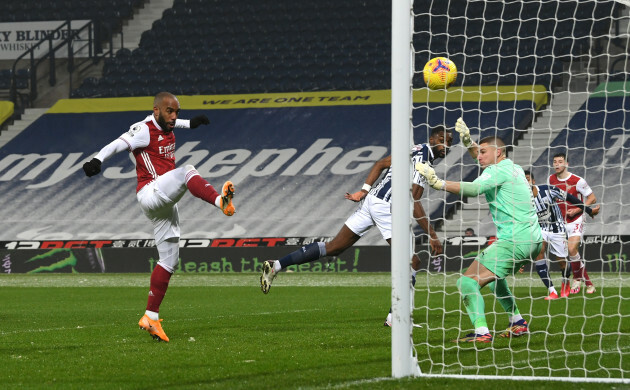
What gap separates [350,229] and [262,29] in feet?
56.3

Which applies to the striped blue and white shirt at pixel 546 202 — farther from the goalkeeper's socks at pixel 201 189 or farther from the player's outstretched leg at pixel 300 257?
the goalkeeper's socks at pixel 201 189

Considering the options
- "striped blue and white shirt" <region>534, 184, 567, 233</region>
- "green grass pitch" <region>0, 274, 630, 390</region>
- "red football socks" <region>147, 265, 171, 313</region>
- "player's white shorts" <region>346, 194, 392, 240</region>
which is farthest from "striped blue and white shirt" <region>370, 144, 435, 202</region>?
"striped blue and white shirt" <region>534, 184, 567, 233</region>

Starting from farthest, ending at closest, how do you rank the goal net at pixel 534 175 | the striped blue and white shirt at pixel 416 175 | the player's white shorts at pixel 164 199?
1. the striped blue and white shirt at pixel 416 175
2. the player's white shorts at pixel 164 199
3. the goal net at pixel 534 175

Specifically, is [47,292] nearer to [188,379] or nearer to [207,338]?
[207,338]

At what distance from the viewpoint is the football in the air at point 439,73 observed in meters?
8.04

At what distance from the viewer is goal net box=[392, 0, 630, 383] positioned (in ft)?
20.3

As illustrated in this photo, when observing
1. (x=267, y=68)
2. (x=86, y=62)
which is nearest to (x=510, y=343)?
(x=267, y=68)

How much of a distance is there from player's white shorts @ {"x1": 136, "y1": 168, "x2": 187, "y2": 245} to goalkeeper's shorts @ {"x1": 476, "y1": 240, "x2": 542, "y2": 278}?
2.45m

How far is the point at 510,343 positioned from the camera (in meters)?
7.00

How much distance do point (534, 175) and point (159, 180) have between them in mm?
15242

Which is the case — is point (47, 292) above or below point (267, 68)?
below

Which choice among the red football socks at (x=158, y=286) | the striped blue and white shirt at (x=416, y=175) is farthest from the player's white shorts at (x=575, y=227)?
the red football socks at (x=158, y=286)

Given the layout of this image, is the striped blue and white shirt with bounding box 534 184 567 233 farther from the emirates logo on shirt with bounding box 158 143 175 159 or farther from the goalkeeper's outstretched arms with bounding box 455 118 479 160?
the emirates logo on shirt with bounding box 158 143 175 159

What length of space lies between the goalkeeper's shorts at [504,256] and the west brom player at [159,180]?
2.29 metres
